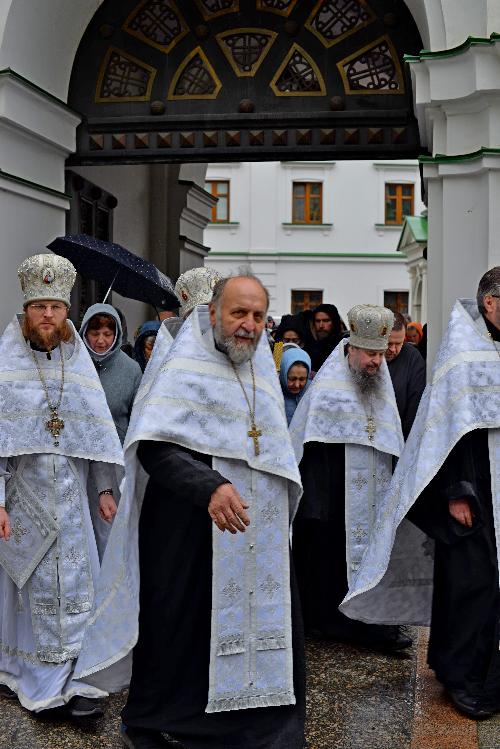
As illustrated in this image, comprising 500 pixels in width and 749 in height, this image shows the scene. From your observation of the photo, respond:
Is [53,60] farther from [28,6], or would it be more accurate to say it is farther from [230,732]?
[230,732]

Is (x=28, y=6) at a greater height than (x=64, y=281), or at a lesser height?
greater

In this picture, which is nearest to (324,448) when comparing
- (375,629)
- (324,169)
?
(375,629)

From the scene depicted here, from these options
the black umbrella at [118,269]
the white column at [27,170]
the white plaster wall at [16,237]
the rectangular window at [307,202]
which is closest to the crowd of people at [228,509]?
the black umbrella at [118,269]

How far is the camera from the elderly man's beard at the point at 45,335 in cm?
493

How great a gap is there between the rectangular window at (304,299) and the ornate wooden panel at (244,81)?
25068 millimetres

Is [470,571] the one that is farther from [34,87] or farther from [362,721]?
[34,87]

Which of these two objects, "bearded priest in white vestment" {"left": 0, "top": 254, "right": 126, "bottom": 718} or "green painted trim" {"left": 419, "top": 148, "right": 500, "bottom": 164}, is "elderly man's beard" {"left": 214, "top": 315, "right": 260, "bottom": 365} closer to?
"bearded priest in white vestment" {"left": 0, "top": 254, "right": 126, "bottom": 718}

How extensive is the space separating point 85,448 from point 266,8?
5533mm

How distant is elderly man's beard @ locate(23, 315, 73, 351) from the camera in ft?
16.2

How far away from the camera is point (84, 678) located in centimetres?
420

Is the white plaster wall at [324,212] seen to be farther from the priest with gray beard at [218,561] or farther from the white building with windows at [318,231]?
the priest with gray beard at [218,561]

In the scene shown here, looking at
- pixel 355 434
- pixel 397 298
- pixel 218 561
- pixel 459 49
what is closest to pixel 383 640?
pixel 355 434

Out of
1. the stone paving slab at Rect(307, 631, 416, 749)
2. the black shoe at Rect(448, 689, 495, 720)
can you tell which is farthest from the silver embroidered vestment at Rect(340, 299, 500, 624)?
the black shoe at Rect(448, 689, 495, 720)

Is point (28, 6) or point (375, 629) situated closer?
point (375, 629)
